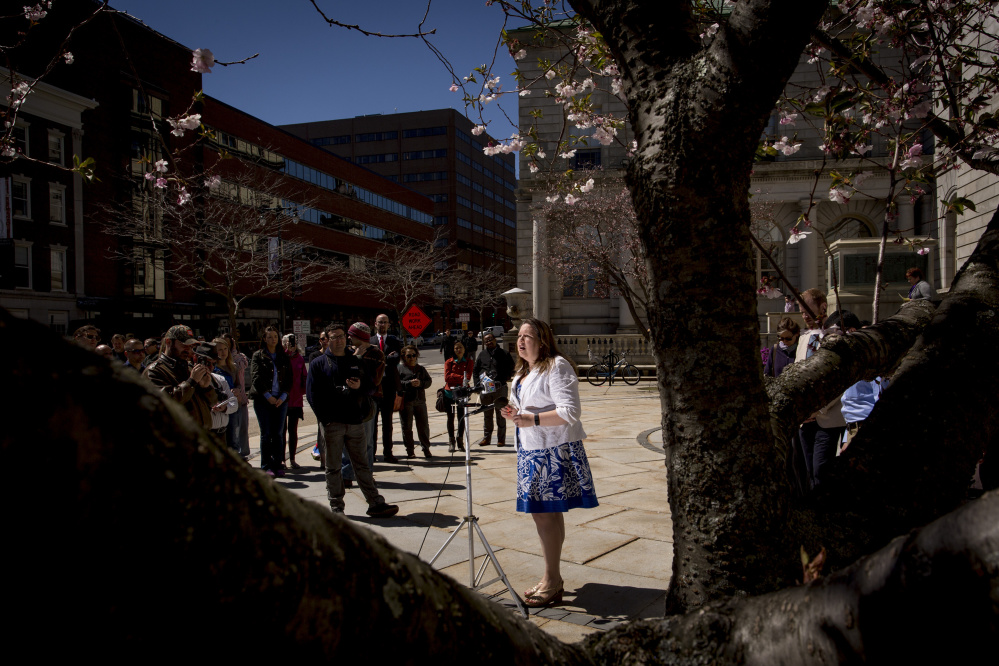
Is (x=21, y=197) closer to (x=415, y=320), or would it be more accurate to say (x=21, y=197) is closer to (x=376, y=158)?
(x=415, y=320)

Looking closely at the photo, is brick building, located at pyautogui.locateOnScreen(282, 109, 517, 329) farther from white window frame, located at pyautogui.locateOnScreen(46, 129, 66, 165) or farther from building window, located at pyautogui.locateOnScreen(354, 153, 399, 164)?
white window frame, located at pyautogui.locateOnScreen(46, 129, 66, 165)

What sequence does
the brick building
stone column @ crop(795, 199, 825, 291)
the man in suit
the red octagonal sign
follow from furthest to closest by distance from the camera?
the brick building → stone column @ crop(795, 199, 825, 291) → the red octagonal sign → the man in suit

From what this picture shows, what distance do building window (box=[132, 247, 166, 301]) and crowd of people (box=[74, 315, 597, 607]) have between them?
2876cm

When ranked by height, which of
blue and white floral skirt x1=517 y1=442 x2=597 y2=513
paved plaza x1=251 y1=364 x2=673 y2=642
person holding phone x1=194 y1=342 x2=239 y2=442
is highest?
person holding phone x1=194 y1=342 x2=239 y2=442

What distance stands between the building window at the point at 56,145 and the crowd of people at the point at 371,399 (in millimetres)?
27028

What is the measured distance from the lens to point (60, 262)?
3253 centimetres

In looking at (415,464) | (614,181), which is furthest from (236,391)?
(614,181)

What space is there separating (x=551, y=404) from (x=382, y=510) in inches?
114

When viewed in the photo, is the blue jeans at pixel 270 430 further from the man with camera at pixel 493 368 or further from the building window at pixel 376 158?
the building window at pixel 376 158

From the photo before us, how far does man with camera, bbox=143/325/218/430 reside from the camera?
19.3 feet

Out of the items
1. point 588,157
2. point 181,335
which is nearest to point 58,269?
point 588,157

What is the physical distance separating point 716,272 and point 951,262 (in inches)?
823

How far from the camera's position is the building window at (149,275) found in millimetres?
36000

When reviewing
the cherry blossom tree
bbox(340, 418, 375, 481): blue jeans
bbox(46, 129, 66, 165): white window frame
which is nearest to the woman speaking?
bbox(340, 418, 375, 481): blue jeans
